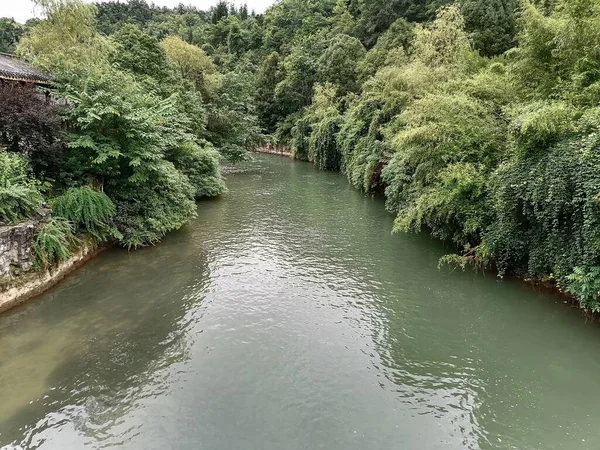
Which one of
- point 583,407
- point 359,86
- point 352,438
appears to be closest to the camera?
point 352,438

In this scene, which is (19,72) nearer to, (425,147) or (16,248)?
(16,248)

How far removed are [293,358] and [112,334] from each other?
431 cm

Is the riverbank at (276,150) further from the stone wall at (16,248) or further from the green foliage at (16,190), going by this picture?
the stone wall at (16,248)

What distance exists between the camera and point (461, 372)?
27.5 ft

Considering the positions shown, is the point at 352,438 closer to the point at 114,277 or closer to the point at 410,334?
the point at 410,334

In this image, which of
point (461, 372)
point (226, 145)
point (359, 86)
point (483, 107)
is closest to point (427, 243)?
point (483, 107)

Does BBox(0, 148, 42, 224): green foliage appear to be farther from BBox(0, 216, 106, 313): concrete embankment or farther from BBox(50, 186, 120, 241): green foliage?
BBox(50, 186, 120, 241): green foliage

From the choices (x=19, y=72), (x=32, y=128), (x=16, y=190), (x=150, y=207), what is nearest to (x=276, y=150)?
(x=150, y=207)

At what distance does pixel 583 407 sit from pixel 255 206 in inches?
689

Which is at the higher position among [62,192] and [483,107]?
[483,107]

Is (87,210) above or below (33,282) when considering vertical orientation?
above

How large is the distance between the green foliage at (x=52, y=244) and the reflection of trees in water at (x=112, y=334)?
80 centimetres

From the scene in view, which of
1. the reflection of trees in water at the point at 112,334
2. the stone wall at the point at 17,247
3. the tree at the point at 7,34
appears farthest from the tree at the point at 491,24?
the tree at the point at 7,34

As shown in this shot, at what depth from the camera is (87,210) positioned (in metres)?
13.1
